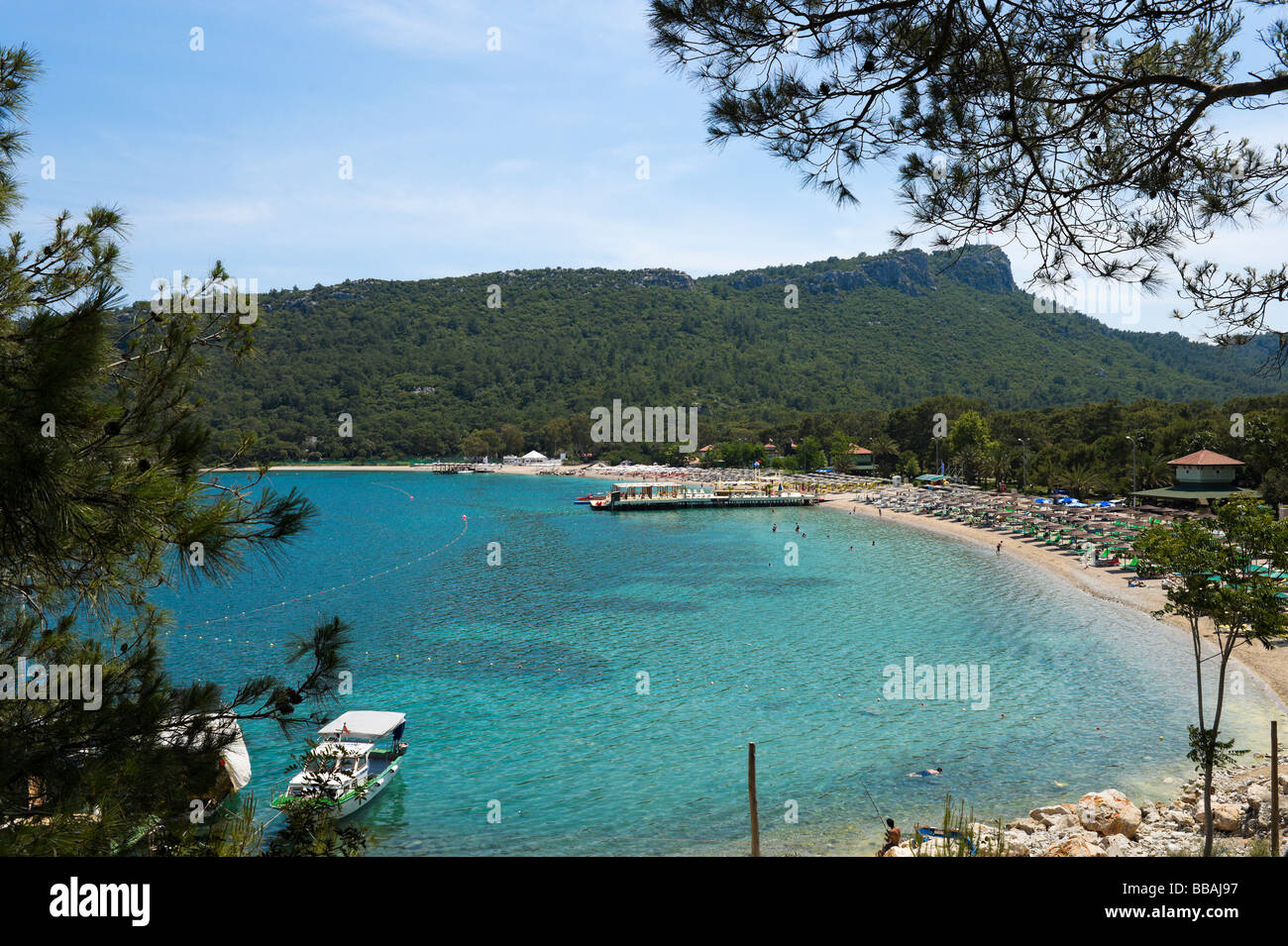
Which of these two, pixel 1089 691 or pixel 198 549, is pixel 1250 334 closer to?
pixel 198 549

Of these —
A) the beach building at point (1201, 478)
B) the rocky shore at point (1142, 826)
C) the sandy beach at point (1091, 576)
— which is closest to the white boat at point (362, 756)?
the sandy beach at point (1091, 576)

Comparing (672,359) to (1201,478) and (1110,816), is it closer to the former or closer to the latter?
(1201,478)

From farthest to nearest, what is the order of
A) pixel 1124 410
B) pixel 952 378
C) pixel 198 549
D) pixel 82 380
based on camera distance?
pixel 952 378 < pixel 1124 410 < pixel 198 549 < pixel 82 380

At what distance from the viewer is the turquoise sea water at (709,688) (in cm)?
1275

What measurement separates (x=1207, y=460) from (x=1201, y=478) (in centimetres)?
108

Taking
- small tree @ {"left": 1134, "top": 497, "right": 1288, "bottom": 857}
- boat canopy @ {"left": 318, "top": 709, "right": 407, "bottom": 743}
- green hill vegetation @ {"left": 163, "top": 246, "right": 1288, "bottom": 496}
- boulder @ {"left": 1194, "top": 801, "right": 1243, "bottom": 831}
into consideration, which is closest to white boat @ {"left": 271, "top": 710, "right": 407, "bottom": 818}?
boat canopy @ {"left": 318, "top": 709, "right": 407, "bottom": 743}

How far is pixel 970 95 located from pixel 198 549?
5886mm

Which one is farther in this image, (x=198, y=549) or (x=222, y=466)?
(x=222, y=466)

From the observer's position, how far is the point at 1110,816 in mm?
10703

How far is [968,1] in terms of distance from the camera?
4.84 metres

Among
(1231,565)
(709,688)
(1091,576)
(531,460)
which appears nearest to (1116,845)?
(1231,565)

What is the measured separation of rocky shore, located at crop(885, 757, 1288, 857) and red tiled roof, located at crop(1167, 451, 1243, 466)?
3522cm
